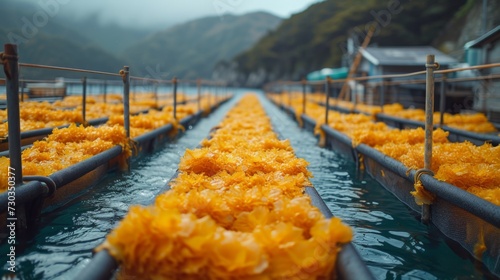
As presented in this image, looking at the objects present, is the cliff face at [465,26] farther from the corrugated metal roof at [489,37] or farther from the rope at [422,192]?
the rope at [422,192]

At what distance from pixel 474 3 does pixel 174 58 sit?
12689 centimetres

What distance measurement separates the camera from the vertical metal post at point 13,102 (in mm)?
3205

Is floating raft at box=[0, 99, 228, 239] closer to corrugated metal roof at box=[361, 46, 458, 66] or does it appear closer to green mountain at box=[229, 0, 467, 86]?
corrugated metal roof at box=[361, 46, 458, 66]

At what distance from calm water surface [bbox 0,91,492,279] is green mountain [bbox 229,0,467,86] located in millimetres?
40699

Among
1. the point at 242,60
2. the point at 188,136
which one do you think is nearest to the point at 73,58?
the point at 188,136

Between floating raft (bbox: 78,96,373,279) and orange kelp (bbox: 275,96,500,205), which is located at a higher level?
orange kelp (bbox: 275,96,500,205)

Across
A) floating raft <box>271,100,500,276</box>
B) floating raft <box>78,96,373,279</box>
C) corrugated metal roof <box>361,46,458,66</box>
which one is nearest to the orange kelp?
floating raft <box>271,100,500,276</box>

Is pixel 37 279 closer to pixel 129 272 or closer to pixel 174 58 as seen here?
pixel 129 272

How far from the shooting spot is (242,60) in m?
121

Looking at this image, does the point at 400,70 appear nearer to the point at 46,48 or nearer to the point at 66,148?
the point at 66,148

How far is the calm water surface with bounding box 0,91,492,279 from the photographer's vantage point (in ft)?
10.0

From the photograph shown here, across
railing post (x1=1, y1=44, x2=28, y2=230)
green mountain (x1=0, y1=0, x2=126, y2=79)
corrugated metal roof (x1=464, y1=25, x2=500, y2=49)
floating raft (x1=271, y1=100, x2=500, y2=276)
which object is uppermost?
green mountain (x1=0, y1=0, x2=126, y2=79)

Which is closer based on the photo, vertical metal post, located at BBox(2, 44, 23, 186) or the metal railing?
vertical metal post, located at BBox(2, 44, 23, 186)

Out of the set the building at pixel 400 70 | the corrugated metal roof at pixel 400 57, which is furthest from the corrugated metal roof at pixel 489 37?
the corrugated metal roof at pixel 400 57
